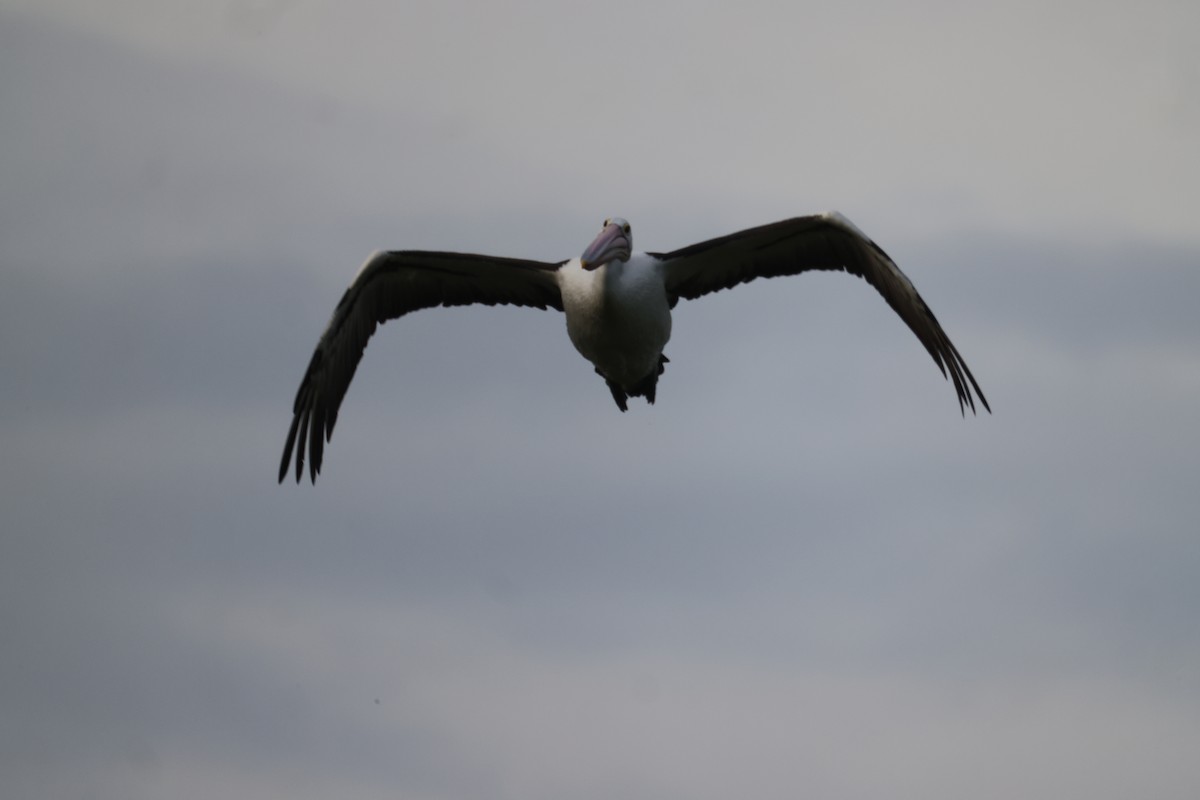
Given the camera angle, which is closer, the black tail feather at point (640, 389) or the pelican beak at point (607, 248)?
the pelican beak at point (607, 248)

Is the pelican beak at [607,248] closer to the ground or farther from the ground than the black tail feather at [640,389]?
farther from the ground

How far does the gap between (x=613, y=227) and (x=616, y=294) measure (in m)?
0.65

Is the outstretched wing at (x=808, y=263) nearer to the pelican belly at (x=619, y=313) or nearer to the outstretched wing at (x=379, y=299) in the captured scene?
the pelican belly at (x=619, y=313)

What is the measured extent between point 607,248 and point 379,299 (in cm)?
335

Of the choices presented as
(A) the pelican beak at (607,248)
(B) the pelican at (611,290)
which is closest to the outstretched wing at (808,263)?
(B) the pelican at (611,290)

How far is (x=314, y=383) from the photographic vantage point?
750 inches

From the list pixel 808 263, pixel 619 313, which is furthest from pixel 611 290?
pixel 808 263

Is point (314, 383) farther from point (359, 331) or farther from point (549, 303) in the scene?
point (549, 303)

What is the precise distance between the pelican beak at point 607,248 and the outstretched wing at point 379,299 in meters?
1.29

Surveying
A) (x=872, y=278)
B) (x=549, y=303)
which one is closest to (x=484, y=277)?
(x=549, y=303)

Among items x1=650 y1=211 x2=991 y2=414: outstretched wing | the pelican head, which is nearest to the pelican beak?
the pelican head

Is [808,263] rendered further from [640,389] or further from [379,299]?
[379,299]

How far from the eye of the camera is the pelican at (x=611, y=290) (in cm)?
1769

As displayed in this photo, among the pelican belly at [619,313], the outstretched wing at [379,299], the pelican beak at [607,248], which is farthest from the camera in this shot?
the outstretched wing at [379,299]
